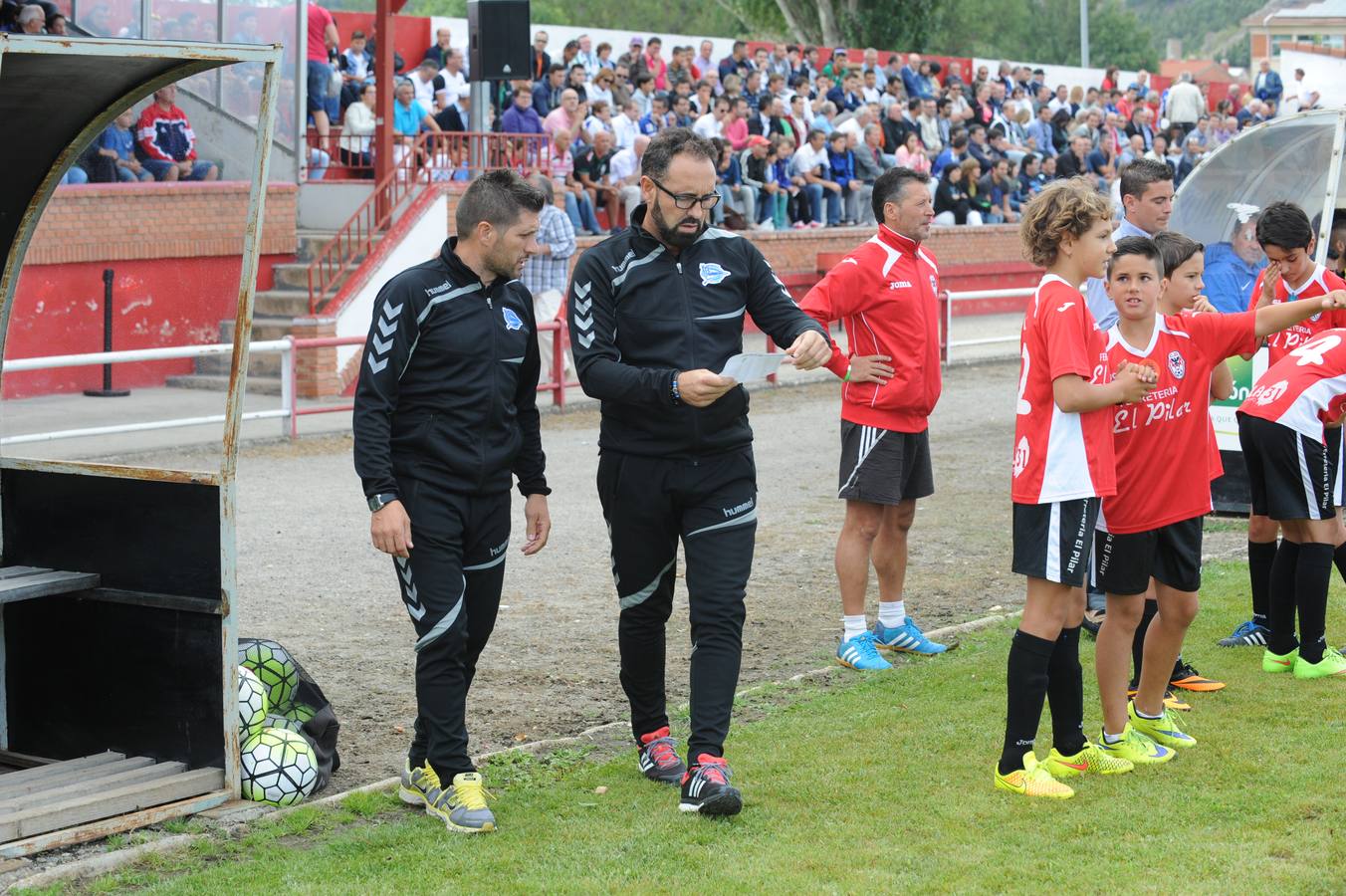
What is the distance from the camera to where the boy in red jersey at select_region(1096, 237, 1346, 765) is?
539cm

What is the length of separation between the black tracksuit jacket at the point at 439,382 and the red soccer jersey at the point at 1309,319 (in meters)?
3.48

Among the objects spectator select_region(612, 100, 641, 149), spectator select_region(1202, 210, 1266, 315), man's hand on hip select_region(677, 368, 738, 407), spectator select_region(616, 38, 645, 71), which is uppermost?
spectator select_region(616, 38, 645, 71)

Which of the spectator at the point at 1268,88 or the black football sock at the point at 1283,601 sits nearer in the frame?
the black football sock at the point at 1283,601

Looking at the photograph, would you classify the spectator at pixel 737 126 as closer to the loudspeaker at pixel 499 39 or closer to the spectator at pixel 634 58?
the spectator at pixel 634 58

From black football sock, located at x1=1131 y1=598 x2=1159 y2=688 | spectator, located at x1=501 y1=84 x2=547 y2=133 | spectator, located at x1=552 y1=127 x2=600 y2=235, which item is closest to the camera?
black football sock, located at x1=1131 y1=598 x2=1159 y2=688

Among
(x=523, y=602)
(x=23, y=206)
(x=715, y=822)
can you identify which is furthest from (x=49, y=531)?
(x=523, y=602)

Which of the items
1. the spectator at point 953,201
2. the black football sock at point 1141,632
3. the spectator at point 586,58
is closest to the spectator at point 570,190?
the spectator at point 586,58

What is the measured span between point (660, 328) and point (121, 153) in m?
12.8

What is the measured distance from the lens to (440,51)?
2217 cm

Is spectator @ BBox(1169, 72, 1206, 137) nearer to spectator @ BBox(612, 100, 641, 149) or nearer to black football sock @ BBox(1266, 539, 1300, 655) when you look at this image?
spectator @ BBox(612, 100, 641, 149)

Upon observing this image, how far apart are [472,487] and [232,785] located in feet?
4.10

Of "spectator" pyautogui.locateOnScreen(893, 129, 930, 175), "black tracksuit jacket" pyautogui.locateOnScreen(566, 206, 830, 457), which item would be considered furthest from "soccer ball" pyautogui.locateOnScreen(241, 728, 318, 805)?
"spectator" pyautogui.locateOnScreen(893, 129, 930, 175)

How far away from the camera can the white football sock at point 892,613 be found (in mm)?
7227

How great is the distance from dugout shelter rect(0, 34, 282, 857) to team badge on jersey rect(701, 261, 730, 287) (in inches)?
54.9
